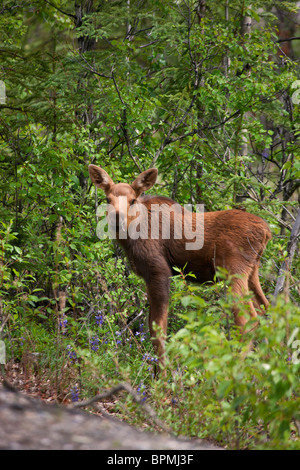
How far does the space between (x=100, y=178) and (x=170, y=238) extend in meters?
1.34

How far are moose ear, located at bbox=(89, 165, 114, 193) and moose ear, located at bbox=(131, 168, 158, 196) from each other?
36 cm

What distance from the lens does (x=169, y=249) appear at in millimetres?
7508

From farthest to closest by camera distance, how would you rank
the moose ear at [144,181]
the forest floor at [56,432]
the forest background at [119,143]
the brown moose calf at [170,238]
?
the forest background at [119,143] → the moose ear at [144,181] → the brown moose calf at [170,238] → the forest floor at [56,432]

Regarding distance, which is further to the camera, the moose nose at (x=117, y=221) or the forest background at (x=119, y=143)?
the forest background at (x=119, y=143)

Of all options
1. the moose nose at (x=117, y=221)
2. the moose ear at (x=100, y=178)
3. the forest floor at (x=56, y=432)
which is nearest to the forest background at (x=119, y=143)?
the moose nose at (x=117, y=221)

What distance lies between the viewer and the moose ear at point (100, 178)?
7.51m

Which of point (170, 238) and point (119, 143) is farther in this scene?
point (119, 143)

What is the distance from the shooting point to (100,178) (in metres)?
7.57

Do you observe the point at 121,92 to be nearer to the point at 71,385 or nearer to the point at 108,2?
the point at 108,2

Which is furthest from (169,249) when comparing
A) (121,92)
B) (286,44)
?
(286,44)

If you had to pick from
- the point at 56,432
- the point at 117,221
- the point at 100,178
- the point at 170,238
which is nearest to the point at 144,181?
the point at 100,178

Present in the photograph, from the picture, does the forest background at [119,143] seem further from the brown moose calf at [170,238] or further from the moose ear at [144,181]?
the moose ear at [144,181]

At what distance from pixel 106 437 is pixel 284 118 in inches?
331

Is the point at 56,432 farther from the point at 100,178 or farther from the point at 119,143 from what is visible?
the point at 119,143
